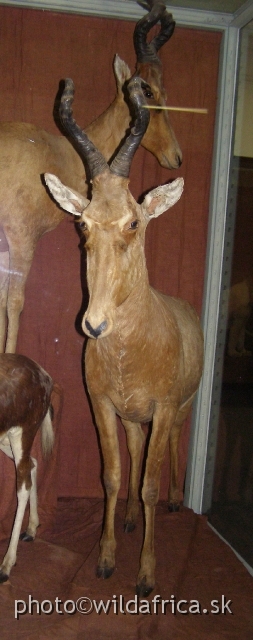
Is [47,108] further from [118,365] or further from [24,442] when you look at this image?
[24,442]

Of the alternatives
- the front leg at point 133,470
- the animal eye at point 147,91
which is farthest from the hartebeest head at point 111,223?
the front leg at point 133,470

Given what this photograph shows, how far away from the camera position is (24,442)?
10.9ft

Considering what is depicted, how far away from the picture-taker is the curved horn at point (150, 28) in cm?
357

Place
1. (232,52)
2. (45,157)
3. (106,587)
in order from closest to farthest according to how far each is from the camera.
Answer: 1. (106,587)
2. (45,157)
3. (232,52)

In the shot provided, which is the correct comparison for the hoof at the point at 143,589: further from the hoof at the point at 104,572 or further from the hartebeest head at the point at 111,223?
the hartebeest head at the point at 111,223

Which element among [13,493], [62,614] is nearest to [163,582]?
[62,614]

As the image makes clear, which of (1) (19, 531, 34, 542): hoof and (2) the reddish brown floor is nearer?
(2) the reddish brown floor

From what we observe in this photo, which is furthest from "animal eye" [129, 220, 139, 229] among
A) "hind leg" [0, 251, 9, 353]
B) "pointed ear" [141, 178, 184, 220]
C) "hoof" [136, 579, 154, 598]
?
"hoof" [136, 579, 154, 598]

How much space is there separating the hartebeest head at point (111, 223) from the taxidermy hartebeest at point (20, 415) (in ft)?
2.91

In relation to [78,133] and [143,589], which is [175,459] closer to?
[143,589]

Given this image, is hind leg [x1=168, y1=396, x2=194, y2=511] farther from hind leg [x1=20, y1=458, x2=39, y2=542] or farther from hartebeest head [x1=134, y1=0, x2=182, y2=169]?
hartebeest head [x1=134, y1=0, x2=182, y2=169]

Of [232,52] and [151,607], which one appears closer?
[151,607]

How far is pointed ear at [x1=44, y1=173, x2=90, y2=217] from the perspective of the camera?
9.89ft

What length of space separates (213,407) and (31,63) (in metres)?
2.89
